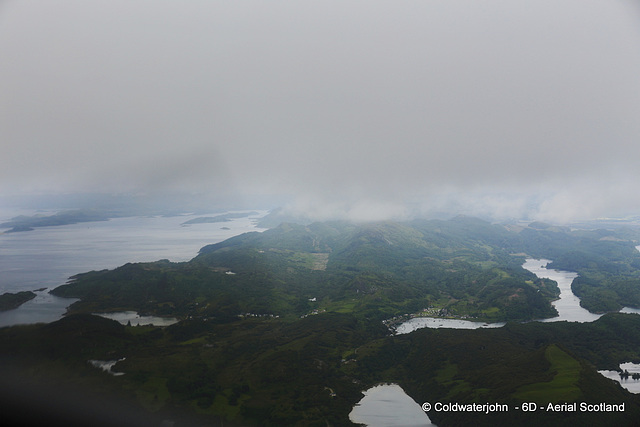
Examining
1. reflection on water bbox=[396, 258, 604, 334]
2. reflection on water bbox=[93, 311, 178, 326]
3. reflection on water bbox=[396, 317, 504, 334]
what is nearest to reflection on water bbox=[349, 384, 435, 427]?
reflection on water bbox=[396, 258, 604, 334]

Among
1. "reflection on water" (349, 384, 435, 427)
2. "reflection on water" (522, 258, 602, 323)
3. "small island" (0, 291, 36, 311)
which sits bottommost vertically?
"reflection on water" (522, 258, 602, 323)

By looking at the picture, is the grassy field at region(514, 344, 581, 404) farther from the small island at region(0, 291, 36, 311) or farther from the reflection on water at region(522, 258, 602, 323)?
the small island at region(0, 291, 36, 311)

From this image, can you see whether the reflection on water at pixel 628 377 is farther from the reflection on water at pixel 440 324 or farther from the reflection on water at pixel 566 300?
the reflection on water at pixel 566 300

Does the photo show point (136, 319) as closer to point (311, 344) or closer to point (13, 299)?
point (13, 299)

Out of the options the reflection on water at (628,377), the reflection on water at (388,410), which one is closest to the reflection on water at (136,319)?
the reflection on water at (388,410)

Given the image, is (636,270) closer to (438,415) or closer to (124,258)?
(438,415)

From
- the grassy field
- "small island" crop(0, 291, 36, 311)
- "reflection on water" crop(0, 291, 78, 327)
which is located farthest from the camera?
"small island" crop(0, 291, 36, 311)

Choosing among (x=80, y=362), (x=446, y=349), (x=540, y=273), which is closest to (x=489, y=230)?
(x=540, y=273)
